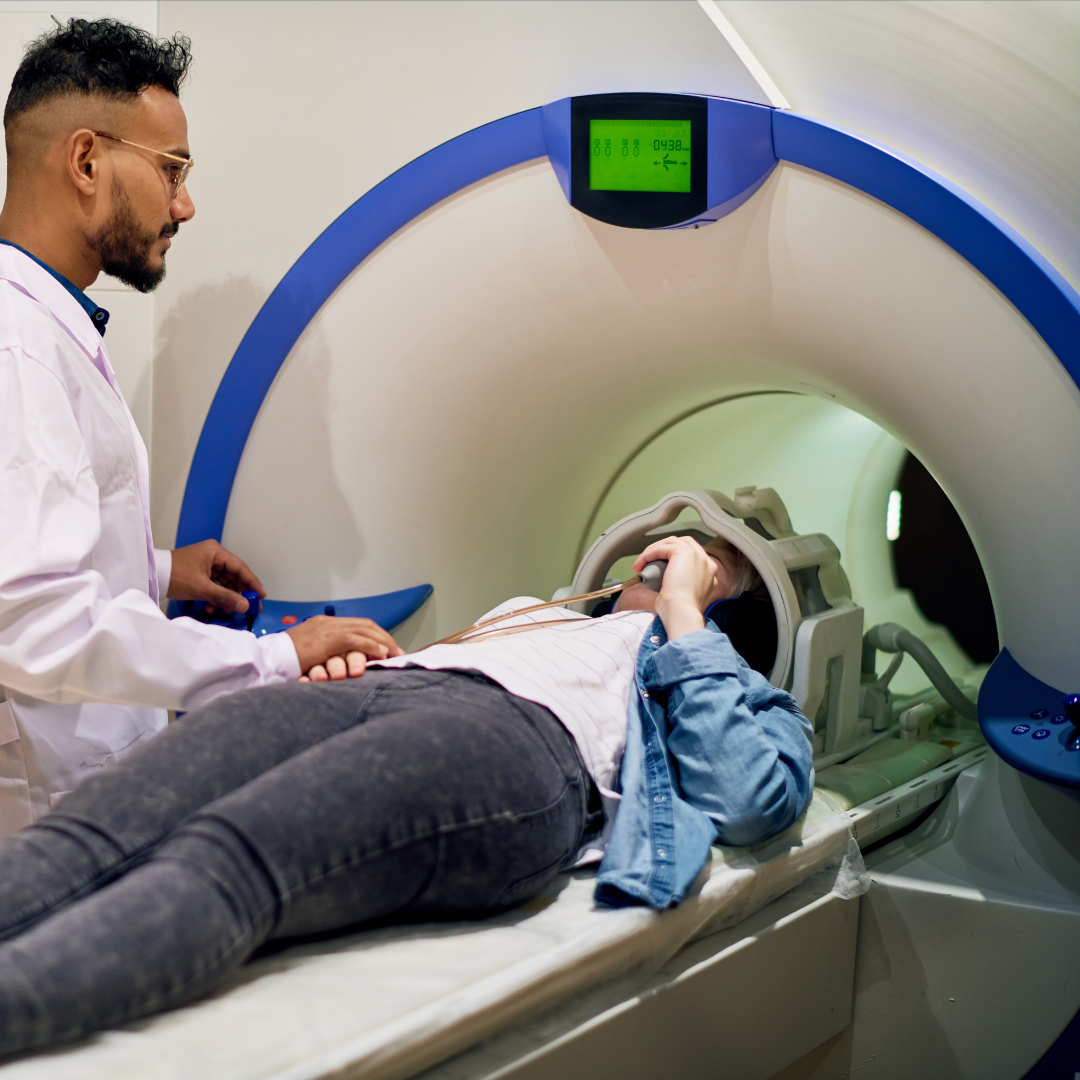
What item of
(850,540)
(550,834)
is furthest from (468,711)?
(850,540)

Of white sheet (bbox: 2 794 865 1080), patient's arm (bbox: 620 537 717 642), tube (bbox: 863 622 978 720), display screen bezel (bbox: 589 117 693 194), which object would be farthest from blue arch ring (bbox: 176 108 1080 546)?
white sheet (bbox: 2 794 865 1080)

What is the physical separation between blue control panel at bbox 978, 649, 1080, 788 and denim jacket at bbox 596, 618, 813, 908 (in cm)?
30

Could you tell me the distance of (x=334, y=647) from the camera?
136 centimetres

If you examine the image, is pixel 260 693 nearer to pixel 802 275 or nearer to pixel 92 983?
pixel 92 983

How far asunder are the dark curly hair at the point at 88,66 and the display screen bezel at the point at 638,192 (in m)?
0.63

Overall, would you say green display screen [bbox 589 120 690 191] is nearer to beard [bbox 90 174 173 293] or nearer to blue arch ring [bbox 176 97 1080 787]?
blue arch ring [bbox 176 97 1080 787]

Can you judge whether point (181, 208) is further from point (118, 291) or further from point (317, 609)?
point (317, 609)

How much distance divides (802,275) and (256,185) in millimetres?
961

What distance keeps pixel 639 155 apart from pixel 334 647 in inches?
35.6

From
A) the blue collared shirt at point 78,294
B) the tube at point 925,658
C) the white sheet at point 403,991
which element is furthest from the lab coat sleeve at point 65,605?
the tube at point 925,658

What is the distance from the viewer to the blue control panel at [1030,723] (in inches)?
55.8

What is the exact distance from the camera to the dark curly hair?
57.2 inches

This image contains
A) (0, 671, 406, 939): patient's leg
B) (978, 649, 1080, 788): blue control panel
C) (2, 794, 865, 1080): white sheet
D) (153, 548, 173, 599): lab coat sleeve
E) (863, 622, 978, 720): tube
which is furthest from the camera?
(863, 622, 978, 720): tube

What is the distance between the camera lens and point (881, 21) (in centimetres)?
156
